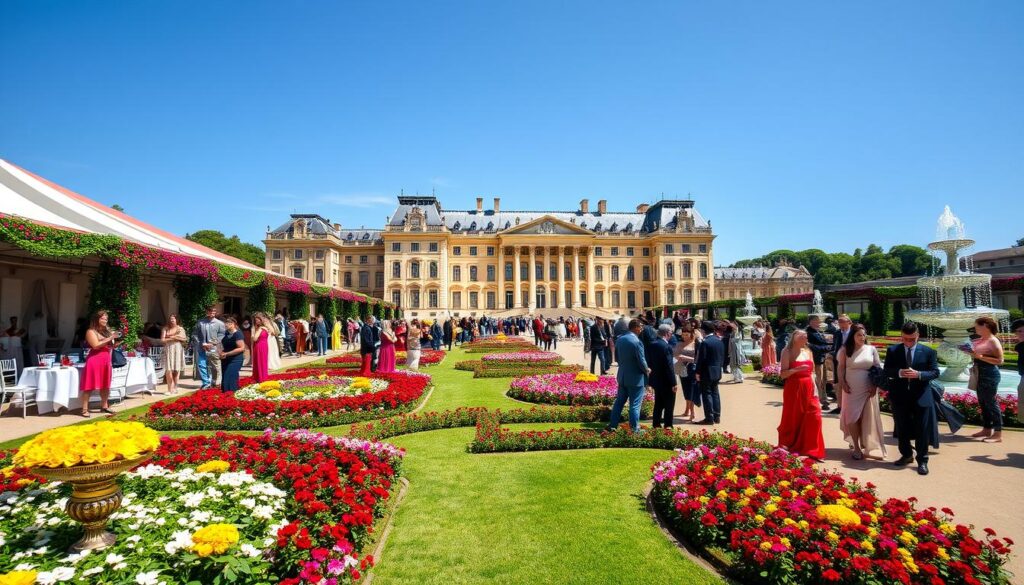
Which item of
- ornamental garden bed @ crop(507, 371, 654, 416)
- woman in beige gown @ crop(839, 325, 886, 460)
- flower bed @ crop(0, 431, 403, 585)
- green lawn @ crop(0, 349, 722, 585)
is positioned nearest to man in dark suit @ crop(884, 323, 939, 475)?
woman in beige gown @ crop(839, 325, 886, 460)

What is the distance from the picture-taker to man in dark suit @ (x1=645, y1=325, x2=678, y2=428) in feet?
23.6

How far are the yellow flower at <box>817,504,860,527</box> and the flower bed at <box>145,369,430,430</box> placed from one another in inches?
256

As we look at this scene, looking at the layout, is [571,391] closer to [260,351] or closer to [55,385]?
[260,351]

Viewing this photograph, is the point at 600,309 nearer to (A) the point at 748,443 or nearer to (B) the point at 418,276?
(B) the point at 418,276

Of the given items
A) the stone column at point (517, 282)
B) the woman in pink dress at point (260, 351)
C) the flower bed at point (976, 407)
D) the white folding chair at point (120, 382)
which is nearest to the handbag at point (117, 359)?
the white folding chair at point (120, 382)

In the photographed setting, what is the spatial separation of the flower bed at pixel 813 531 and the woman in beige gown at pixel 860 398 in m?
1.91

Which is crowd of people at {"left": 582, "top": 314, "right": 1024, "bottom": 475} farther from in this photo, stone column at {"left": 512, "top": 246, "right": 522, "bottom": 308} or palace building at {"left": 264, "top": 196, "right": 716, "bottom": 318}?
stone column at {"left": 512, "top": 246, "right": 522, "bottom": 308}

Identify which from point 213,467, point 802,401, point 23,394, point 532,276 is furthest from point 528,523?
point 532,276

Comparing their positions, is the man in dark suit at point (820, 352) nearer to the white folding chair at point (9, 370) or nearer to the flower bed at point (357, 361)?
the flower bed at point (357, 361)

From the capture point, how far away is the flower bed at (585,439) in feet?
20.7

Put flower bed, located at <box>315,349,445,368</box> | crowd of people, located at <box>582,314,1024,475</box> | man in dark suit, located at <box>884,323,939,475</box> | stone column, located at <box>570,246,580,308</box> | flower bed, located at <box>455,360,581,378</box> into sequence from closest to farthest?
man in dark suit, located at <box>884,323,939,475</box> < crowd of people, located at <box>582,314,1024,475</box> < flower bed, located at <box>455,360,581,378</box> < flower bed, located at <box>315,349,445,368</box> < stone column, located at <box>570,246,580,308</box>

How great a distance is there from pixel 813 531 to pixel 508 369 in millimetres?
11256

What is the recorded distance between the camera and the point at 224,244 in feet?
200

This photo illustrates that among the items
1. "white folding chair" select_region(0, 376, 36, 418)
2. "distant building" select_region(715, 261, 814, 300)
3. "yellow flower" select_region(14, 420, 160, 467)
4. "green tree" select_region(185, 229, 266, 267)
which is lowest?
"white folding chair" select_region(0, 376, 36, 418)
